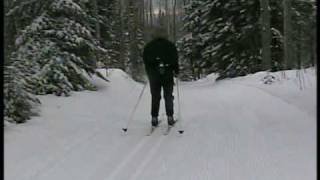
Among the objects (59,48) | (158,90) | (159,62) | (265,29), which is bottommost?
(158,90)

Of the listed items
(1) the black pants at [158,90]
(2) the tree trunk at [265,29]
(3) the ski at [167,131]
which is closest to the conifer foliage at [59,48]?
(1) the black pants at [158,90]

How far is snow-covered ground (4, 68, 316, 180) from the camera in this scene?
6984 mm

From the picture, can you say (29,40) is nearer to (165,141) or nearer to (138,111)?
(138,111)

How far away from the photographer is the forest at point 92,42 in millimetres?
11719

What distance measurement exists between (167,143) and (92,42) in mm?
9076

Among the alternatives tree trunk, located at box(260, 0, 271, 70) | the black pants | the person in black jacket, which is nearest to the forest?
tree trunk, located at box(260, 0, 271, 70)

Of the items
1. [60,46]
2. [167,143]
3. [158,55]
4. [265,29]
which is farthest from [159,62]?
[265,29]

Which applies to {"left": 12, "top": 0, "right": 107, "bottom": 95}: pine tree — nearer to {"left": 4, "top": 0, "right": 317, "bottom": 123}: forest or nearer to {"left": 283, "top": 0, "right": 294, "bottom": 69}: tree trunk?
{"left": 4, "top": 0, "right": 317, "bottom": 123}: forest

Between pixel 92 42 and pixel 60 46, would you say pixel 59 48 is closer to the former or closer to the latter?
pixel 60 46

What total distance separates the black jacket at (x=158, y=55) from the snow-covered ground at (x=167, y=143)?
111cm

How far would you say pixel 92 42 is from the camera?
17.5 m

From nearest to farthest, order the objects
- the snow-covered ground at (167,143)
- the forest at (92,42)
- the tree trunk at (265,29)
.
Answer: the snow-covered ground at (167,143)
the forest at (92,42)
the tree trunk at (265,29)

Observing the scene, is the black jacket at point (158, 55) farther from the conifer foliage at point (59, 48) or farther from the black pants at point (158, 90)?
the conifer foliage at point (59, 48)

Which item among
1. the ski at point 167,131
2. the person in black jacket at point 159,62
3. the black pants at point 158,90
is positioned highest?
the person in black jacket at point 159,62
